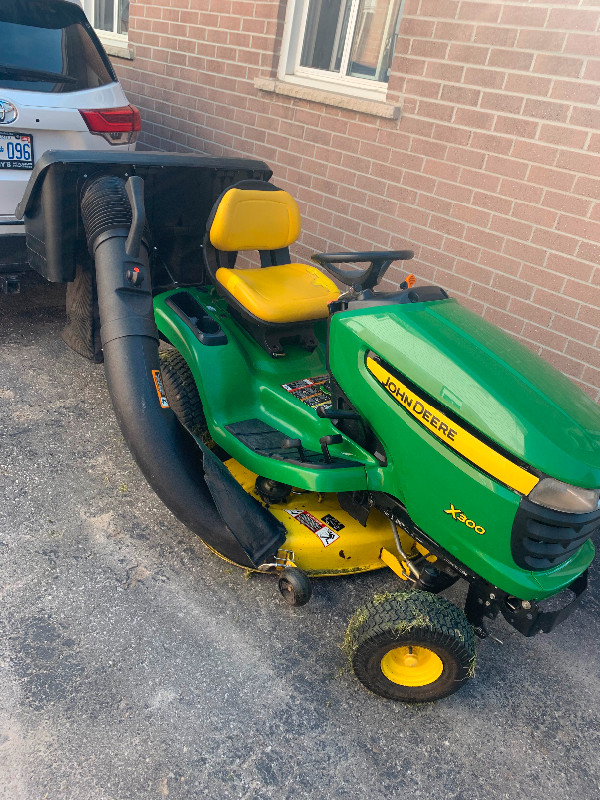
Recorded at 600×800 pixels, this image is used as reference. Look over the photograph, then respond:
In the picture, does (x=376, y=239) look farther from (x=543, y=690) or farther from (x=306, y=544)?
(x=543, y=690)

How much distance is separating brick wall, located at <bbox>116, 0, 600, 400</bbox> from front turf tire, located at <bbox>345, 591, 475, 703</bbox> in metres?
1.99

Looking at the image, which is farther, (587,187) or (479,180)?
(479,180)

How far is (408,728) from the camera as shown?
2357 millimetres

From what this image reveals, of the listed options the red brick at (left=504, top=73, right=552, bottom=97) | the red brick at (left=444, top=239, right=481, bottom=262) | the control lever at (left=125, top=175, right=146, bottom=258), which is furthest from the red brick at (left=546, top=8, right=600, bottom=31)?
the control lever at (left=125, top=175, right=146, bottom=258)

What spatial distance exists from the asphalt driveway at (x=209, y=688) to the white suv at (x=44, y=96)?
154cm

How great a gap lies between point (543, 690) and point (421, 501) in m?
0.96

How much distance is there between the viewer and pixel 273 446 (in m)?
2.87

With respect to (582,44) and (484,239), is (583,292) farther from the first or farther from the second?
(582,44)

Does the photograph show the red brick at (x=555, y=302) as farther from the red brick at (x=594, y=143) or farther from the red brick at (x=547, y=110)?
the red brick at (x=547, y=110)

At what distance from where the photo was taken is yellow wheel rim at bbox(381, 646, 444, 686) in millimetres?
2412

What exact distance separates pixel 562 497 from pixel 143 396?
63.0 inches

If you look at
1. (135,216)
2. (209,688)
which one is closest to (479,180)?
(135,216)

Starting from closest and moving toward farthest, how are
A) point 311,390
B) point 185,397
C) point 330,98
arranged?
point 311,390 < point 185,397 < point 330,98

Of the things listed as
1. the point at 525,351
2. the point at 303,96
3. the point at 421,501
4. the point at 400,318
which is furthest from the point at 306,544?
the point at 303,96
